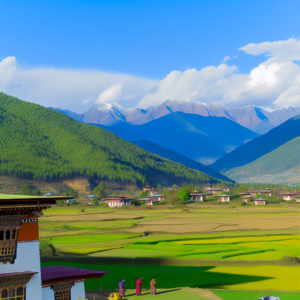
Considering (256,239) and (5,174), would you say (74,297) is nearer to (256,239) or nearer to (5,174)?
(256,239)

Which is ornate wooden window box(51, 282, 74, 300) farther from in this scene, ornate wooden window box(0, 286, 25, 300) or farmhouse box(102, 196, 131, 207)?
farmhouse box(102, 196, 131, 207)

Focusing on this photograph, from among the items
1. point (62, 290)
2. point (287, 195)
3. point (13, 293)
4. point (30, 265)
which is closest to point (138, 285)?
point (62, 290)

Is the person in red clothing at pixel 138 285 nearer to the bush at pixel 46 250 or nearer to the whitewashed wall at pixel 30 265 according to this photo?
the whitewashed wall at pixel 30 265

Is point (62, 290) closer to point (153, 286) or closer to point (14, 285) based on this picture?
point (14, 285)

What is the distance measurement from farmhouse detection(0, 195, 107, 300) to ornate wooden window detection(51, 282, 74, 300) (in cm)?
31

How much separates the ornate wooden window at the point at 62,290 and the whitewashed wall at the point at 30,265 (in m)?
1.16

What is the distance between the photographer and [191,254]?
3512 cm

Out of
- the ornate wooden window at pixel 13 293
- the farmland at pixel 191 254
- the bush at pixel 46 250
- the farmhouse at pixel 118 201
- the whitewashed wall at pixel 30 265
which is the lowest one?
the farmland at pixel 191 254

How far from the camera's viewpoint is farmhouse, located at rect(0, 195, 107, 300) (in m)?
15.7

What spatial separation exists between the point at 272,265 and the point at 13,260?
21.9 meters

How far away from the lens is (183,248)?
1499 inches

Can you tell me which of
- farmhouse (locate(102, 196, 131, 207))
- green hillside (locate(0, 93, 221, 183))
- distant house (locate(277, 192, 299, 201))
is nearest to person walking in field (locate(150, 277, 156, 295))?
farmhouse (locate(102, 196, 131, 207))

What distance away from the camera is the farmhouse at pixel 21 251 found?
15.7 m

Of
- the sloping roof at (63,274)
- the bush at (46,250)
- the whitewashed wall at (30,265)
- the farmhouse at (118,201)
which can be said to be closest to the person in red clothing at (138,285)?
the sloping roof at (63,274)
